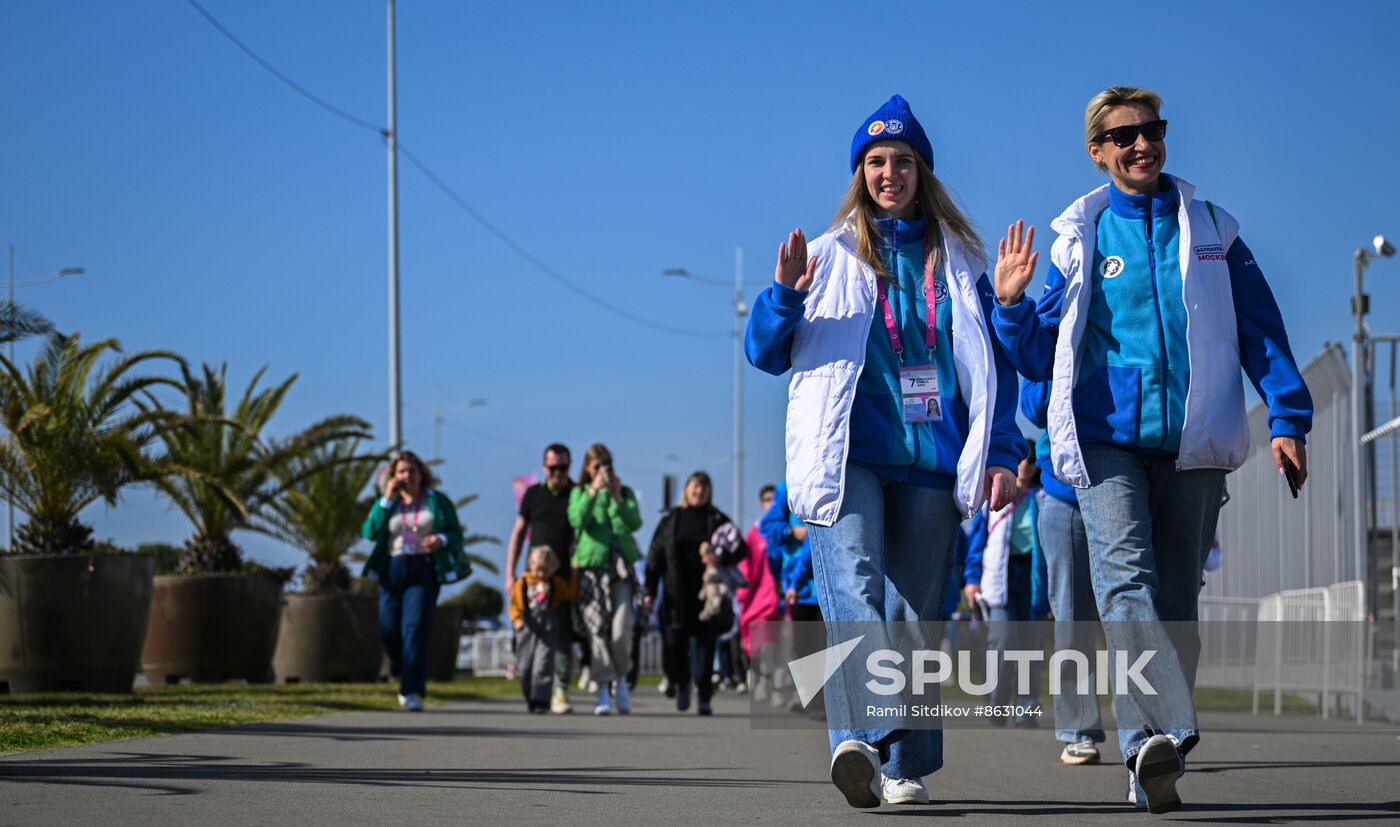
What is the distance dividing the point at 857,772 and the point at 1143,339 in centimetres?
171

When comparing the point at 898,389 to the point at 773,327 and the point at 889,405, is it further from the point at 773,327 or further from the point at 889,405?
the point at 773,327

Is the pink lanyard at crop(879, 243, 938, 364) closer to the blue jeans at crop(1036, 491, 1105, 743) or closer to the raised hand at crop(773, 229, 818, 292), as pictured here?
the raised hand at crop(773, 229, 818, 292)

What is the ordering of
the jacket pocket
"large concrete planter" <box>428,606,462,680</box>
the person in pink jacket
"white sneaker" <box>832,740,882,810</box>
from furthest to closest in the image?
"large concrete planter" <box>428,606,462,680</box>, the person in pink jacket, the jacket pocket, "white sneaker" <box>832,740,882,810</box>

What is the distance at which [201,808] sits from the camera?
5.94m

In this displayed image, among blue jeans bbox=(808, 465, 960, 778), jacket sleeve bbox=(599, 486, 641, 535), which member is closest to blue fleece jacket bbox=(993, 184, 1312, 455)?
blue jeans bbox=(808, 465, 960, 778)

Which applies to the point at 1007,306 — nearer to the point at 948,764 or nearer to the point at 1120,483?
the point at 1120,483

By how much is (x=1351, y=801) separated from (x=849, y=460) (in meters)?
2.28

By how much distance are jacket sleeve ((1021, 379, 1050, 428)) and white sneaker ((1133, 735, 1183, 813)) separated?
145 centimetres

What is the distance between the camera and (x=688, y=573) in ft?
50.4

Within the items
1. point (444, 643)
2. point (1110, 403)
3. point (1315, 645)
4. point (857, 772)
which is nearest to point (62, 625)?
point (444, 643)

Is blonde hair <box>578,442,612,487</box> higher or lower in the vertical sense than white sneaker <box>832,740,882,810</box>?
higher

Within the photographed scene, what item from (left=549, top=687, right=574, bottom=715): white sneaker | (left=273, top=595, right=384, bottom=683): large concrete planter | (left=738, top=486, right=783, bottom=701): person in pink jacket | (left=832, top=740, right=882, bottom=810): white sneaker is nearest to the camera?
(left=832, top=740, right=882, bottom=810): white sneaker

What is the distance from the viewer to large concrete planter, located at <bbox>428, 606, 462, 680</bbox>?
2311cm

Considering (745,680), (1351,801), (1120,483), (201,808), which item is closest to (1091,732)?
(1351,801)
